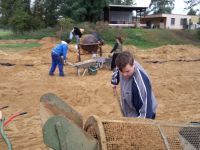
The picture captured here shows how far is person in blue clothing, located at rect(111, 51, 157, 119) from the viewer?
146 inches

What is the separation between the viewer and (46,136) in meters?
3.13

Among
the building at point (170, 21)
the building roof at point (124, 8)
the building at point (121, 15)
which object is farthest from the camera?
the building at point (170, 21)

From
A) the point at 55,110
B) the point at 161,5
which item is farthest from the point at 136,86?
the point at 161,5

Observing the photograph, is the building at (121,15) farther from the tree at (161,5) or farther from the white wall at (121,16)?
the tree at (161,5)

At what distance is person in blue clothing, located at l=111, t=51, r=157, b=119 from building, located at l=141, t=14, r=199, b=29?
5561 cm

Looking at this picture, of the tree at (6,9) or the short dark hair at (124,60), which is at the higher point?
the tree at (6,9)

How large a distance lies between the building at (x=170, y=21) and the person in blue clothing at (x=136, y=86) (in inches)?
2189

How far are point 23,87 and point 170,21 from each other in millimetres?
52526

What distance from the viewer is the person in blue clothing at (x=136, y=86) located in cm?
371

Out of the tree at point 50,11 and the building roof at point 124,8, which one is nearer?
the tree at point 50,11

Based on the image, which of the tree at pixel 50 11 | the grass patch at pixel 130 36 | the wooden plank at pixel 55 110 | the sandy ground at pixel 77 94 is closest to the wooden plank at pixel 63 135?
the wooden plank at pixel 55 110

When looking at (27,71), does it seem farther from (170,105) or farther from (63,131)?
(63,131)

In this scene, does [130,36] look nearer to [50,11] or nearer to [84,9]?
[84,9]

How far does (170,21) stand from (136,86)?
59.2m
